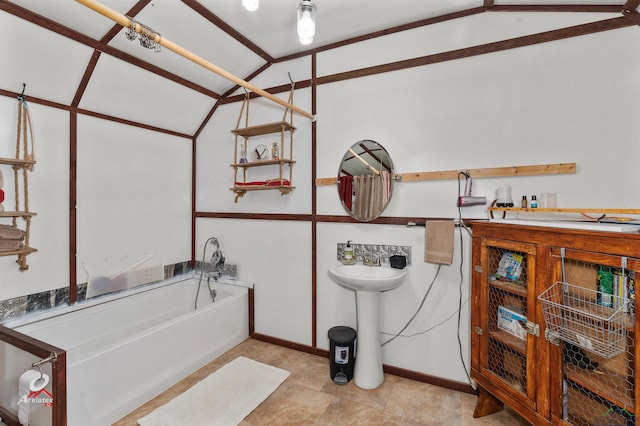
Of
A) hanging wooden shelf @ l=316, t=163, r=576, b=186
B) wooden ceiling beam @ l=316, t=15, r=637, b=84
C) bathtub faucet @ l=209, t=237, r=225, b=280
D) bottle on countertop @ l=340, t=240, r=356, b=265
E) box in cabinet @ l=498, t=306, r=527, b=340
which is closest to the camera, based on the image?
box in cabinet @ l=498, t=306, r=527, b=340

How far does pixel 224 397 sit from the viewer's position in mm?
2230

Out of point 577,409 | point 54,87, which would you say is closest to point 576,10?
point 577,409

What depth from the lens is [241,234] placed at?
131 inches

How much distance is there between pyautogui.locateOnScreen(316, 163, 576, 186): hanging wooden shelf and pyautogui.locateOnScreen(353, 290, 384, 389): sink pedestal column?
3.27 ft

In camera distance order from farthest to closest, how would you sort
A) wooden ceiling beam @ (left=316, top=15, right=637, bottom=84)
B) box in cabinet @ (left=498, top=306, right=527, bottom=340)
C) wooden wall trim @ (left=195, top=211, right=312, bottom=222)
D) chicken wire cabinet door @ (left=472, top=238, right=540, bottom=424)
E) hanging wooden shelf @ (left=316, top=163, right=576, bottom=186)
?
wooden wall trim @ (left=195, top=211, right=312, bottom=222)
hanging wooden shelf @ (left=316, top=163, right=576, bottom=186)
wooden ceiling beam @ (left=316, top=15, right=637, bottom=84)
box in cabinet @ (left=498, top=306, right=527, bottom=340)
chicken wire cabinet door @ (left=472, top=238, right=540, bottom=424)

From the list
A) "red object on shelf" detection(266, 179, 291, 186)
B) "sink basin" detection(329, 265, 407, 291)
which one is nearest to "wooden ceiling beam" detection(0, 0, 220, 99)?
"red object on shelf" detection(266, 179, 291, 186)

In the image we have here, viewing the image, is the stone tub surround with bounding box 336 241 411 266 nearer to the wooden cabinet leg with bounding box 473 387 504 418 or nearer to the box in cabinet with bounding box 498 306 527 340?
the box in cabinet with bounding box 498 306 527 340

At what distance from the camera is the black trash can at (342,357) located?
7.91 ft

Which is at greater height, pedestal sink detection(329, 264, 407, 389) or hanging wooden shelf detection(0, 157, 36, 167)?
hanging wooden shelf detection(0, 157, 36, 167)

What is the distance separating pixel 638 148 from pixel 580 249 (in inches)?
38.3

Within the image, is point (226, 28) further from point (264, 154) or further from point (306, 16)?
point (306, 16)

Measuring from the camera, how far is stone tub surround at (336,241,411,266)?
8.19 ft

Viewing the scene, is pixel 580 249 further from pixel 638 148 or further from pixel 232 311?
pixel 232 311

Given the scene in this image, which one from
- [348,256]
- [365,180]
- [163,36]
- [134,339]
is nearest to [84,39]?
[163,36]
